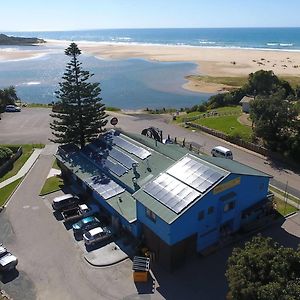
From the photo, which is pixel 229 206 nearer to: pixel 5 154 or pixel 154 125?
pixel 5 154

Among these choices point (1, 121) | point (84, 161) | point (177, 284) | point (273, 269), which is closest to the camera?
point (273, 269)

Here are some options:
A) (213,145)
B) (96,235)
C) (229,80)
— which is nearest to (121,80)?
(229,80)

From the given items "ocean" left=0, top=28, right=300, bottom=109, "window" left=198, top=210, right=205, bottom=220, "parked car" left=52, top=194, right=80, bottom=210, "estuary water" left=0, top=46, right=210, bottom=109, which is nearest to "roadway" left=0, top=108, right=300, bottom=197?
"window" left=198, top=210, right=205, bottom=220

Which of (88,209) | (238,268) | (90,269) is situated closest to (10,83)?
(88,209)

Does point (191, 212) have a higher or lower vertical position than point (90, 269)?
higher

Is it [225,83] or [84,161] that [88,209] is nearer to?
[84,161]

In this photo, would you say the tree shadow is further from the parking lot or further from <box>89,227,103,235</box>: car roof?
<box>89,227,103,235</box>: car roof
